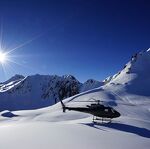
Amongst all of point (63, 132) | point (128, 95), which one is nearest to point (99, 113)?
point (63, 132)

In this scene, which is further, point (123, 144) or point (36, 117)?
point (36, 117)

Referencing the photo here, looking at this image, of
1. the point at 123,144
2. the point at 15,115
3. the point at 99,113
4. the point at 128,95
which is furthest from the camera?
the point at 128,95

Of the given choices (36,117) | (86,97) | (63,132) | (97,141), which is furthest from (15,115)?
(97,141)

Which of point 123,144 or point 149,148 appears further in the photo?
point 123,144

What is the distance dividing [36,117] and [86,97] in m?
33.0

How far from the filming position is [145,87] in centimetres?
12094

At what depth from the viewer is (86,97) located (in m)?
93.0

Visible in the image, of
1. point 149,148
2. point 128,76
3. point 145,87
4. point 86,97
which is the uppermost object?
point 128,76

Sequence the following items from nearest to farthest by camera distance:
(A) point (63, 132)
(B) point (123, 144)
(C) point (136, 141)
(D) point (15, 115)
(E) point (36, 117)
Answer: (B) point (123, 144), (C) point (136, 141), (A) point (63, 132), (E) point (36, 117), (D) point (15, 115)

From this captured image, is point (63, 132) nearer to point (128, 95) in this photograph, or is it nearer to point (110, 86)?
point (128, 95)

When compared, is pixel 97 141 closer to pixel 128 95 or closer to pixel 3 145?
pixel 3 145

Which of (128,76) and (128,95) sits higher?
(128,76)

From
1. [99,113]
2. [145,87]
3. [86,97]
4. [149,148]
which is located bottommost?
[149,148]

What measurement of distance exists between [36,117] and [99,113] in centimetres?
2854
